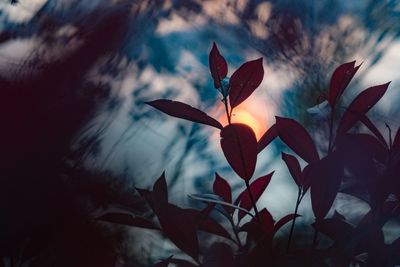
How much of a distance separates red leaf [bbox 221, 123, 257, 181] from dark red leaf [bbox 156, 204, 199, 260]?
8 cm

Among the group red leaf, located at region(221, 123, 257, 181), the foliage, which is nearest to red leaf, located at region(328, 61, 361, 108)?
the foliage

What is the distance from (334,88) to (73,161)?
583mm

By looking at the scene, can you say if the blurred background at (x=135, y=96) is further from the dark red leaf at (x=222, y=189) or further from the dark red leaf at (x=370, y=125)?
the dark red leaf at (x=370, y=125)

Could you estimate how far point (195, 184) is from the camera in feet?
3.19

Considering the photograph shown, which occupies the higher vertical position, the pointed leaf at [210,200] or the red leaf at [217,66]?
the red leaf at [217,66]

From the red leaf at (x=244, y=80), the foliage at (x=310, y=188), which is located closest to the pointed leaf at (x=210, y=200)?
the foliage at (x=310, y=188)

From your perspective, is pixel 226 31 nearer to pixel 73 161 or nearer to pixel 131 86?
pixel 131 86

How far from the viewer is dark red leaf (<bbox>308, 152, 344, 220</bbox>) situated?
0.41m

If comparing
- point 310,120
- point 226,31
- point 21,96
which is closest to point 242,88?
point 310,120

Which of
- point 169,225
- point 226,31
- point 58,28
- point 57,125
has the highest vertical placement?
point 226,31

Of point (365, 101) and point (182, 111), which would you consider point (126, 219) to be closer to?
point (182, 111)

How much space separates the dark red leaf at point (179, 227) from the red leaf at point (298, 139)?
0.14 meters

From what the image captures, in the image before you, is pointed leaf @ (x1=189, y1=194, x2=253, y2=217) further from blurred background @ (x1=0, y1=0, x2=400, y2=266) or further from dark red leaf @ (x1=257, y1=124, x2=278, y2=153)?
blurred background @ (x1=0, y1=0, x2=400, y2=266)

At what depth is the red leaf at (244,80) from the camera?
0.46m
